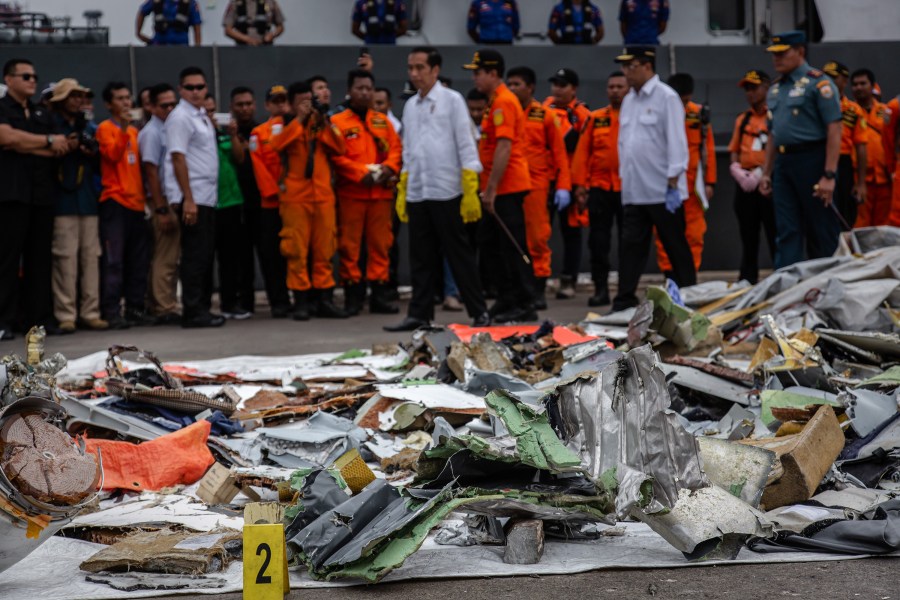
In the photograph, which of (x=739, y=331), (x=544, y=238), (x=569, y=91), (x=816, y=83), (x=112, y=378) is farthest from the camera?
(x=569, y=91)

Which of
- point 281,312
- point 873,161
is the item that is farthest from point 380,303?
point 873,161

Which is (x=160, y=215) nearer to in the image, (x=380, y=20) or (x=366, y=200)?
(x=366, y=200)

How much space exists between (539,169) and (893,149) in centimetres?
407

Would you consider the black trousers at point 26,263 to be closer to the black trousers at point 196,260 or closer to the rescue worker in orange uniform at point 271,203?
the black trousers at point 196,260

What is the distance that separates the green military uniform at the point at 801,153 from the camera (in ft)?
26.7

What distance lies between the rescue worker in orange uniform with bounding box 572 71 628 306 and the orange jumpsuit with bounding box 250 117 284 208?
2.81 meters

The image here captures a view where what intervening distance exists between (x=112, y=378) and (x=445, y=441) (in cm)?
231

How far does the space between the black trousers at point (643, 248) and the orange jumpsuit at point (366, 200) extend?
2.38 metres

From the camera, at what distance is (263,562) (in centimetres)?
275

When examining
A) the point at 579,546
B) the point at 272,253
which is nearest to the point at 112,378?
the point at 579,546

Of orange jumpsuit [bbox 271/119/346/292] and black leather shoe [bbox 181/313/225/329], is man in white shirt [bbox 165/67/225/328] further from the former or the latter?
orange jumpsuit [bbox 271/119/346/292]

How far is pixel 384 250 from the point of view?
33.2 feet

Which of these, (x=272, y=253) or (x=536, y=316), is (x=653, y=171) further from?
(x=272, y=253)

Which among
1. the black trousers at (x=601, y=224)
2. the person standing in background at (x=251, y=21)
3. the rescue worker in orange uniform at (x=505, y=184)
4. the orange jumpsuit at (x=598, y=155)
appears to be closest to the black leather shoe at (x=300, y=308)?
the rescue worker in orange uniform at (x=505, y=184)
